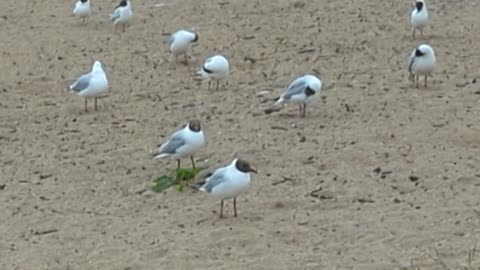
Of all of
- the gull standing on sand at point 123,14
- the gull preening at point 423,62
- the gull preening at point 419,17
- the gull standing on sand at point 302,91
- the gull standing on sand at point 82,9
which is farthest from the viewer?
the gull standing on sand at point 82,9

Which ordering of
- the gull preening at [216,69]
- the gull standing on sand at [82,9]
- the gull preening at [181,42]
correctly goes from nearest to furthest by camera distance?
1. the gull preening at [216,69]
2. the gull preening at [181,42]
3. the gull standing on sand at [82,9]

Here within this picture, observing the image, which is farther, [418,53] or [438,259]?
[418,53]

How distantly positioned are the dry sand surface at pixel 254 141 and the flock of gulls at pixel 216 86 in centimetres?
20

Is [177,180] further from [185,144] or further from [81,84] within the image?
[81,84]

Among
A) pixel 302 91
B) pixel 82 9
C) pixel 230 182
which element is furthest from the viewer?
pixel 82 9

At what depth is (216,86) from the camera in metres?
15.0

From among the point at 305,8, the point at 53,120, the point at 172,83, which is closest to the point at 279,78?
the point at 172,83

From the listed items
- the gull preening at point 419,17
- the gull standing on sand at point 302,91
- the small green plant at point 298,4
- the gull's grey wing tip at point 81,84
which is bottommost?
the gull standing on sand at point 302,91

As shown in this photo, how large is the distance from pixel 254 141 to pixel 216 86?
2.70 metres

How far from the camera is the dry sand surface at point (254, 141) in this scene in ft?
31.1

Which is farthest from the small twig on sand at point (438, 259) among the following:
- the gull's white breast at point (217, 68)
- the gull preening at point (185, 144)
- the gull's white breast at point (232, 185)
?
the gull's white breast at point (217, 68)

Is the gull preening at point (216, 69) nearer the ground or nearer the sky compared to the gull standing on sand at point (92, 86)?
nearer the sky

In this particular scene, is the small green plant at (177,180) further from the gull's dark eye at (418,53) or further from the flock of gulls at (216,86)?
the gull's dark eye at (418,53)

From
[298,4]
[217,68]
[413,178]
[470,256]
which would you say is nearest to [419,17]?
[298,4]
